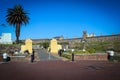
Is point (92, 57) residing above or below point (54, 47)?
below

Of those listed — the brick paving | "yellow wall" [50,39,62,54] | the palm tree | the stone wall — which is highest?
the palm tree

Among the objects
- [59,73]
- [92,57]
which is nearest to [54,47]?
[92,57]

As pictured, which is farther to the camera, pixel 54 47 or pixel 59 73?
pixel 54 47

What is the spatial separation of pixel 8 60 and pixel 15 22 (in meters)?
28.9

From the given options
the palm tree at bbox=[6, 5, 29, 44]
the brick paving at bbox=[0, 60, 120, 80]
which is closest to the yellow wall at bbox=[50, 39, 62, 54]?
the palm tree at bbox=[6, 5, 29, 44]

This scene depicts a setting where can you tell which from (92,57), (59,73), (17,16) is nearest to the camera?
(59,73)

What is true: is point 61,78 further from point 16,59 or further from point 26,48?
point 26,48

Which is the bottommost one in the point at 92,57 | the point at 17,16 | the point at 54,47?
the point at 92,57

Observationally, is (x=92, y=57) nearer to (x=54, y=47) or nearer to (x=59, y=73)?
(x=59, y=73)

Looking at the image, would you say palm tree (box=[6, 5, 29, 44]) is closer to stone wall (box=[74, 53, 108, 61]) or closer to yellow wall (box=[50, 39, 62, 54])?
yellow wall (box=[50, 39, 62, 54])

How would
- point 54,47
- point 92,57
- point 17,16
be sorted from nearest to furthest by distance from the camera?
point 92,57 → point 54,47 → point 17,16

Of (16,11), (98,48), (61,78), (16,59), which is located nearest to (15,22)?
(16,11)

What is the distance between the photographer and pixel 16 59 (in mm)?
24484

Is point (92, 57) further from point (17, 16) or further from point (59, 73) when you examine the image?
point (17, 16)
